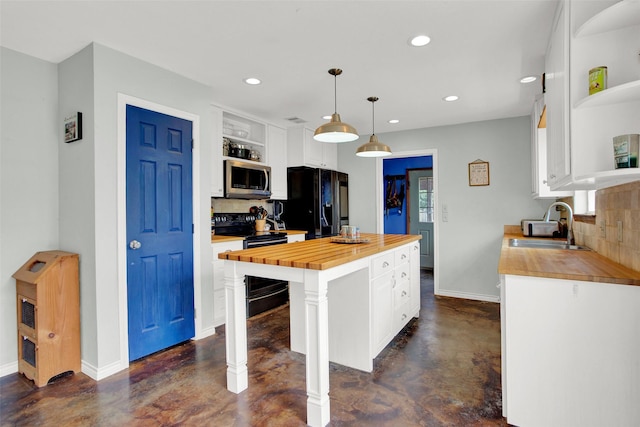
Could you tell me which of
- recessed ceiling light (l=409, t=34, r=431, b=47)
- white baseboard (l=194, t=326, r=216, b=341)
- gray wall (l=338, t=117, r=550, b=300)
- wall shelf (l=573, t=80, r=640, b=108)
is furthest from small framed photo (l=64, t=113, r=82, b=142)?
gray wall (l=338, t=117, r=550, b=300)

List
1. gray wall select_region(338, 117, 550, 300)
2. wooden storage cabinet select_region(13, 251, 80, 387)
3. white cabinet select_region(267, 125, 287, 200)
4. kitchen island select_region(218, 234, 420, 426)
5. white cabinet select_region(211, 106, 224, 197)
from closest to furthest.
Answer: kitchen island select_region(218, 234, 420, 426) → wooden storage cabinet select_region(13, 251, 80, 387) → white cabinet select_region(211, 106, 224, 197) → gray wall select_region(338, 117, 550, 300) → white cabinet select_region(267, 125, 287, 200)

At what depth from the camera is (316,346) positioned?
1.80m

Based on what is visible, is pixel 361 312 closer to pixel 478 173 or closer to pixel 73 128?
pixel 73 128

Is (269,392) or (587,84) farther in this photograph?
(269,392)

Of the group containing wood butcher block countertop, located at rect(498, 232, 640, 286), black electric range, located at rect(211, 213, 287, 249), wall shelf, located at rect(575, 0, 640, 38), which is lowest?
wood butcher block countertop, located at rect(498, 232, 640, 286)

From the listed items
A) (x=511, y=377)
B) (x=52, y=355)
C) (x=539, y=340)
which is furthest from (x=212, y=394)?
(x=539, y=340)

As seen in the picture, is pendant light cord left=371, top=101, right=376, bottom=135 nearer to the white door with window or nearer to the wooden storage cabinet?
the white door with window

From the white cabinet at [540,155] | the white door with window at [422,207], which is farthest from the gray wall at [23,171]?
the white door with window at [422,207]

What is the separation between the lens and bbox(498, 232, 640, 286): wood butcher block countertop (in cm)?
152

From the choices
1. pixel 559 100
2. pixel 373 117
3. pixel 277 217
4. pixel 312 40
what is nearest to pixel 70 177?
pixel 312 40

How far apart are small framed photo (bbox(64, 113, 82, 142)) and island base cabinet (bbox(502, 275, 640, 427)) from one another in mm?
2909

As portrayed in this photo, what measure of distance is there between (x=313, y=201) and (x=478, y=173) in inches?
86.0

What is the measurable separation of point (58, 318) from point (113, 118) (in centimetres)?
145

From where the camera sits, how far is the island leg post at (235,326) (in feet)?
6.85
